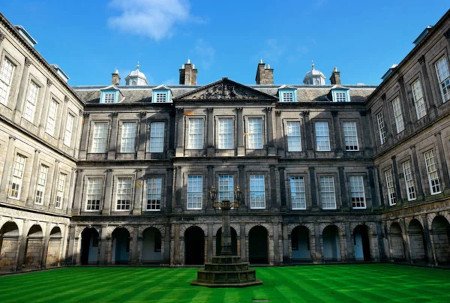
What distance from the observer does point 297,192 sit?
26.4 metres

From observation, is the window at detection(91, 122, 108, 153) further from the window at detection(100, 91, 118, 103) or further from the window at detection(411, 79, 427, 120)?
the window at detection(411, 79, 427, 120)

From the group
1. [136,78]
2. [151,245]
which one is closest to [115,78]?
[136,78]

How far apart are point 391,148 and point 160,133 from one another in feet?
59.1

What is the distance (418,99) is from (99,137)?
24156 mm

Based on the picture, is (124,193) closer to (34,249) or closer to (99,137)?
(99,137)

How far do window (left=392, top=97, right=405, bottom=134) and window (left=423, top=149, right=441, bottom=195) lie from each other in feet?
11.1

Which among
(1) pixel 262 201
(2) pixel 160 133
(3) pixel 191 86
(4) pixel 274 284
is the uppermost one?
(3) pixel 191 86

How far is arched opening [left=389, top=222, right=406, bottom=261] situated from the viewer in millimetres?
23203

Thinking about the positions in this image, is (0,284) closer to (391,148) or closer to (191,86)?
(191,86)

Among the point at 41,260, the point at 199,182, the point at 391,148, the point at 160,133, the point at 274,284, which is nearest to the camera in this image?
the point at 274,284

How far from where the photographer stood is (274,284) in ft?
44.4

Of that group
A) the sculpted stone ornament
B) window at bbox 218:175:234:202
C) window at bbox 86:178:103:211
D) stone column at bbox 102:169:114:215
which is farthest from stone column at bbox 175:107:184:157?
the sculpted stone ornament

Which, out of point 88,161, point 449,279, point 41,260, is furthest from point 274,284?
point 88,161

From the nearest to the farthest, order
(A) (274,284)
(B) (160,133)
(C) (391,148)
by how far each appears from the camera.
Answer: (A) (274,284) → (C) (391,148) → (B) (160,133)
